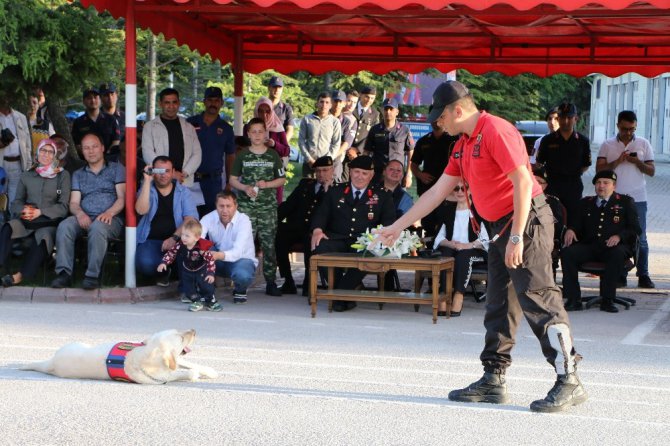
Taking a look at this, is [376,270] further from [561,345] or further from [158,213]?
[561,345]

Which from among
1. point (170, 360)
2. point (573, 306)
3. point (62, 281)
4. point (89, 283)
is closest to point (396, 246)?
point (573, 306)

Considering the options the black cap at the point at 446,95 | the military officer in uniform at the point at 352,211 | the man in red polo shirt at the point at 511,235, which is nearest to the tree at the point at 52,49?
the military officer in uniform at the point at 352,211

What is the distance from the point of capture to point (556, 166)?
1480cm

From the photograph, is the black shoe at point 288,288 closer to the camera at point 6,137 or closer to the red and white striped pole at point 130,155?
the red and white striped pole at point 130,155

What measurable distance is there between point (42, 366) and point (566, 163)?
852cm

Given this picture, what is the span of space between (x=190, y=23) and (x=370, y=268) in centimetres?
451

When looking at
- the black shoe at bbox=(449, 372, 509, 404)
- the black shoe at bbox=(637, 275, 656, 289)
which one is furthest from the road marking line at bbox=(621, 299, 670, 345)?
the black shoe at bbox=(449, 372, 509, 404)

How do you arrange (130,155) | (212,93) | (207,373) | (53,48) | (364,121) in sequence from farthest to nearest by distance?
(364,121)
(212,93)
(53,48)
(130,155)
(207,373)

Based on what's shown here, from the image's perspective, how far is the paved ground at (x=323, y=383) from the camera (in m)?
6.57

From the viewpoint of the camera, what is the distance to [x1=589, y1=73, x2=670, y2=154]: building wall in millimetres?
54688

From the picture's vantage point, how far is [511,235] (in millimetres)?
7012

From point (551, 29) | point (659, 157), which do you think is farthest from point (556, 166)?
point (659, 157)

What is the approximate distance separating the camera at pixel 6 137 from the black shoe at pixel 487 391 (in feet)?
27.1

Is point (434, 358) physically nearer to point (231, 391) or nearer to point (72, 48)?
point (231, 391)
